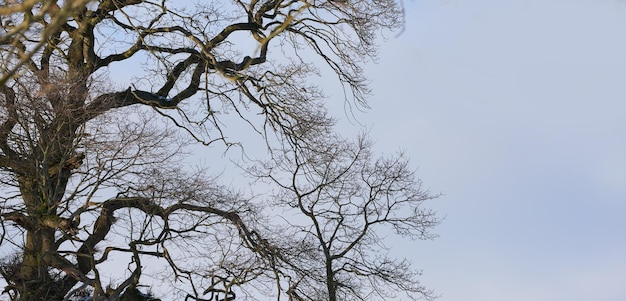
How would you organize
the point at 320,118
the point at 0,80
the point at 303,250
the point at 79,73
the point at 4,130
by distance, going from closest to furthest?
1. the point at 0,80
2. the point at 4,130
3. the point at 79,73
4. the point at 303,250
5. the point at 320,118

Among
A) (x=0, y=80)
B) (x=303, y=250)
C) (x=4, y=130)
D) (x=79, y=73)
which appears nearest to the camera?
(x=0, y=80)

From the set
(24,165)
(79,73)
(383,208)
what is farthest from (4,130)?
(383,208)

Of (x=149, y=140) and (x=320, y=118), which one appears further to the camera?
(x=320, y=118)

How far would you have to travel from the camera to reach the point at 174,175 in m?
10.2

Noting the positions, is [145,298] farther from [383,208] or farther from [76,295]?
[383,208]

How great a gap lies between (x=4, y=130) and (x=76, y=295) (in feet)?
7.74

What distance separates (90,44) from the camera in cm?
1110

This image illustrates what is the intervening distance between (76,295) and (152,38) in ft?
12.0

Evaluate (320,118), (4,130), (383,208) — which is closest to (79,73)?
(4,130)

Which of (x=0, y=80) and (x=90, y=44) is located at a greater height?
(x=90, y=44)

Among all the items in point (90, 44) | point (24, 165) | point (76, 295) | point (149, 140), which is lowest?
point (76, 295)

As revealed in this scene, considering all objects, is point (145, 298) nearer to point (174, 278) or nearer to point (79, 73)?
point (174, 278)

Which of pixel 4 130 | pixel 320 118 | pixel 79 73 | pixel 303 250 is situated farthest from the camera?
pixel 320 118

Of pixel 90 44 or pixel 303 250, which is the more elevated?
pixel 90 44
